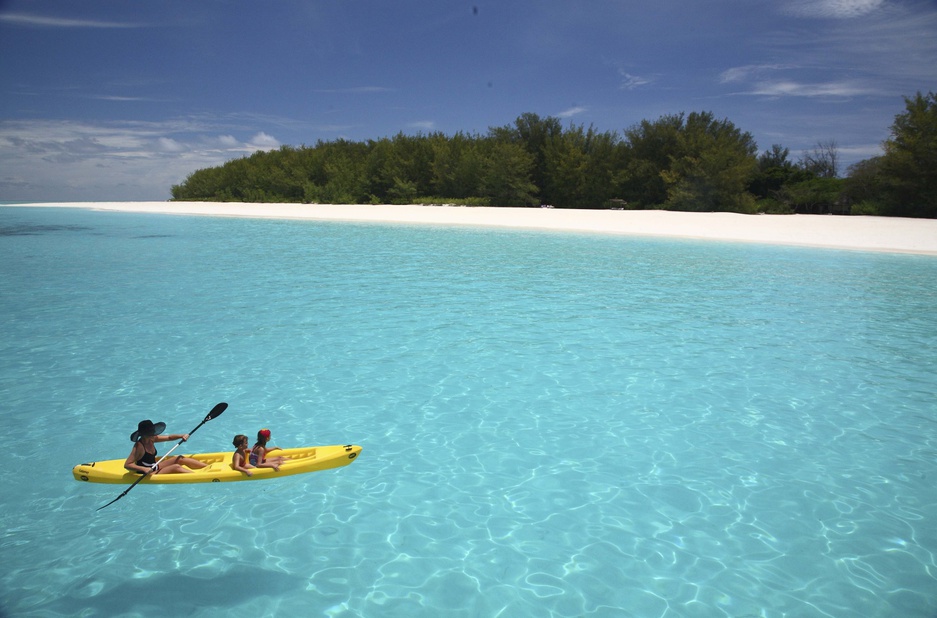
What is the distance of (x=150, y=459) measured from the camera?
15.5 ft

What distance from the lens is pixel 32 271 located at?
1600 centimetres

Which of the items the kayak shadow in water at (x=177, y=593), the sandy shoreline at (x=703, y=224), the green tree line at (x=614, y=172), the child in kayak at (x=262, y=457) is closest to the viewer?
the kayak shadow in water at (x=177, y=593)

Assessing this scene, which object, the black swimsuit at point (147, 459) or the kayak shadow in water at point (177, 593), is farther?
the black swimsuit at point (147, 459)

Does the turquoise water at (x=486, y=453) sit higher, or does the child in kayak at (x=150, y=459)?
the child in kayak at (x=150, y=459)

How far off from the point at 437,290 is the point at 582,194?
36.3 meters

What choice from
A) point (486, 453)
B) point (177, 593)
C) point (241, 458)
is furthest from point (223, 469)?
point (486, 453)

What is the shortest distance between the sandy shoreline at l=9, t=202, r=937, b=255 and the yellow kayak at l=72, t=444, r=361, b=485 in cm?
2396

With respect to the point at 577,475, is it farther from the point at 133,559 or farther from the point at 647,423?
the point at 133,559

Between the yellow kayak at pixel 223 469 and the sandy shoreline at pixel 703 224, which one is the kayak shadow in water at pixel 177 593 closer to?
the yellow kayak at pixel 223 469

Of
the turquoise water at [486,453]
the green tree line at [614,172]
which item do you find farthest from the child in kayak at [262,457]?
the green tree line at [614,172]

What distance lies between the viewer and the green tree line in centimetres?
3281

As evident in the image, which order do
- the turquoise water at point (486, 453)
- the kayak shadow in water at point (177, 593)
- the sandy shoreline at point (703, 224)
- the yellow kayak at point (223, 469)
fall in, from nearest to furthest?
1. the kayak shadow in water at point (177, 593)
2. the turquoise water at point (486, 453)
3. the yellow kayak at point (223, 469)
4. the sandy shoreline at point (703, 224)

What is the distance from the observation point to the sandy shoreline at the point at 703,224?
77.3ft

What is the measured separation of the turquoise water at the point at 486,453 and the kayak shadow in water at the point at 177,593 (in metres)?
0.02
